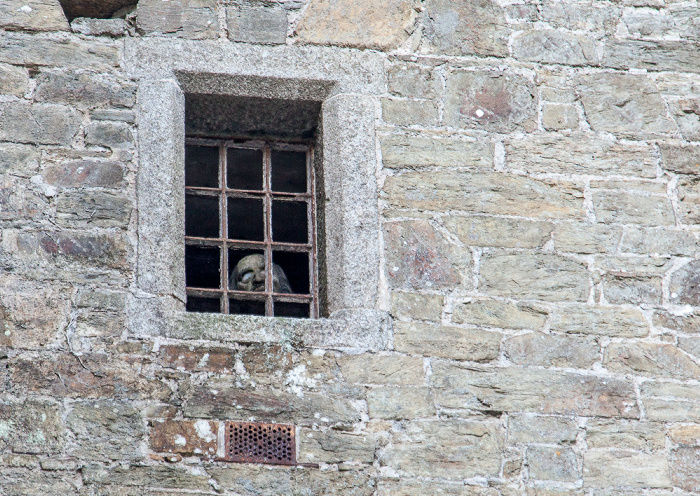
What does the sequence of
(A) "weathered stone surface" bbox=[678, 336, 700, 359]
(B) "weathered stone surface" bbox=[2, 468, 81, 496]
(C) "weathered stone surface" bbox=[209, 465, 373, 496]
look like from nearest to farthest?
(B) "weathered stone surface" bbox=[2, 468, 81, 496] < (C) "weathered stone surface" bbox=[209, 465, 373, 496] < (A) "weathered stone surface" bbox=[678, 336, 700, 359]

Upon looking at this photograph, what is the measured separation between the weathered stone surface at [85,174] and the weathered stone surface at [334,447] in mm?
1303

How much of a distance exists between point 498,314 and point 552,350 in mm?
258

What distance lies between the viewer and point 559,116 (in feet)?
17.6

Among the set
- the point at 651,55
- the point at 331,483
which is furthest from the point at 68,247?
the point at 651,55

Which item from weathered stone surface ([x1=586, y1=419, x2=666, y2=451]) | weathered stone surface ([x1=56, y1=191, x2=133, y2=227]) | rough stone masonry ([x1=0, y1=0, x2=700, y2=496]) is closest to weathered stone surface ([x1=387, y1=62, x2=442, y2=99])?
rough stone masonry ([x1=0, y1=0, x2=700, y2=496])

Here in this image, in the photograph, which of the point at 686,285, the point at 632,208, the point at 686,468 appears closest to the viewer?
the point at 686,468

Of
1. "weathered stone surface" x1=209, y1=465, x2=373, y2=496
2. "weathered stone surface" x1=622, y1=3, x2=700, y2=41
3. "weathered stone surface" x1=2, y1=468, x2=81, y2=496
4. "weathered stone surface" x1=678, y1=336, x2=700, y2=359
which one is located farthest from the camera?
"weathered stone surface" x1=622, y1=3, x2=700, y2=41

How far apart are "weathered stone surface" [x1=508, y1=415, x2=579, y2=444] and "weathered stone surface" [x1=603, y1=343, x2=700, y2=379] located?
Answer: 1.05 feet

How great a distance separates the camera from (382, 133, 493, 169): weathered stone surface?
5.20 m

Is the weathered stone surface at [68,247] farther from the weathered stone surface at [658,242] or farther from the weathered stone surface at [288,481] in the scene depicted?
the weathered stone surface at [658,242]

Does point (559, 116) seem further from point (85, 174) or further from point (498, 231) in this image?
point (85, 174)

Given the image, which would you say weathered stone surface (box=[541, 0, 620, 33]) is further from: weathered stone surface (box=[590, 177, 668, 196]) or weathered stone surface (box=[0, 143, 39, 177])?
weathered stone surface (box=[0, 143, 39, 177])

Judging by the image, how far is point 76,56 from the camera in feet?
17.1

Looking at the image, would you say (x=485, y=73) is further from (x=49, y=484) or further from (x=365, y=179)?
(x=49, y=484)
